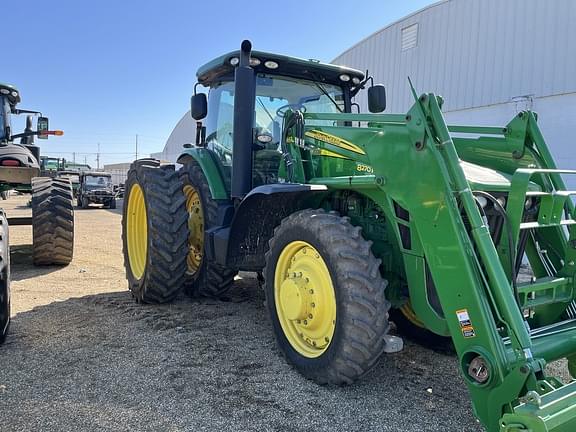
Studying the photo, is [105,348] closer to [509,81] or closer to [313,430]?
[313,430]

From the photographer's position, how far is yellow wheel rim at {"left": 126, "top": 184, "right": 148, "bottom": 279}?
562 centimetres

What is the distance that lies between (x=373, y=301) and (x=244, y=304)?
8.91 feet

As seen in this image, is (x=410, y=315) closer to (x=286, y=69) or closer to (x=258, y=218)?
(x=258, y=218)

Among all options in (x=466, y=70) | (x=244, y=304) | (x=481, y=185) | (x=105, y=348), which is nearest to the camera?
(x=481, y=185)

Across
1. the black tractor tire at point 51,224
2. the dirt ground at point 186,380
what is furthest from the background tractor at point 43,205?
the dirt ground at point 186,380

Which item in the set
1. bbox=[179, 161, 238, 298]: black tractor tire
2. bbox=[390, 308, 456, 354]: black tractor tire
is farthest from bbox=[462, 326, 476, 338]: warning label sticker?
bbox=[179, 161, 238, 298]: black tractor tire

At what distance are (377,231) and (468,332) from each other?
1.26 m

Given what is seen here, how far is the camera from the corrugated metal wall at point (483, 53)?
998cm

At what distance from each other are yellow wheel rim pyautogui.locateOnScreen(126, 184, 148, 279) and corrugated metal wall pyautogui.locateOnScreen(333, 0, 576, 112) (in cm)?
868

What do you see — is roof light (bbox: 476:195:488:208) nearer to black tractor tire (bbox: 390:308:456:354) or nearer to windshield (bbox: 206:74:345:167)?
black tractor tire (bbox: 390:308:456:354)

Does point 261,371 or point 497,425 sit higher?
point 497,425

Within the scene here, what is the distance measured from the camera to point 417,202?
279 cm

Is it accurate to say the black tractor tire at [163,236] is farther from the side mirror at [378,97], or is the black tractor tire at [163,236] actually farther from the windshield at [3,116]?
the windshield at [3,116]

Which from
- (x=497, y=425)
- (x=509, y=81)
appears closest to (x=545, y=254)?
(x=497, y=425)
